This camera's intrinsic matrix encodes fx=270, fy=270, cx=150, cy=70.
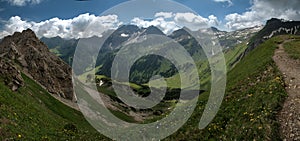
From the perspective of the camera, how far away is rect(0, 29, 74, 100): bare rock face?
93.9 m

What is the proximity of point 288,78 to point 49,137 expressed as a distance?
1037 inches

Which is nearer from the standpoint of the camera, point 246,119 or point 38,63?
point 246,119

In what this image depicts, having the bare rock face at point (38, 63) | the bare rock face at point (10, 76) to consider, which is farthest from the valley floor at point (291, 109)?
the bare rock face at point (38, 63)

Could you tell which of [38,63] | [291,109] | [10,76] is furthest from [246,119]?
[38,63]

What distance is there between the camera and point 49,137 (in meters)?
28.1

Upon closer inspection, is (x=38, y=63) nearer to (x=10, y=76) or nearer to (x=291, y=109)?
(x=10, y=76)

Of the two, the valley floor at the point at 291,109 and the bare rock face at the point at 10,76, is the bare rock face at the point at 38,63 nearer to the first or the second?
the bare rock face at the point at 10,76

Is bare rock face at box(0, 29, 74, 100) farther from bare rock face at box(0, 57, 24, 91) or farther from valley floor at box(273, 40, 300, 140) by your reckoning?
valley floor at box(273, 40, 300, 140)

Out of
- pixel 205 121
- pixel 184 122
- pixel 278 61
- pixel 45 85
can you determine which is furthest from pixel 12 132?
pixel 45 85

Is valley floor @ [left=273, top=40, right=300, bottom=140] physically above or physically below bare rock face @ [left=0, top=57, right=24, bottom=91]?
below

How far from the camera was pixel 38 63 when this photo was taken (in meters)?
98.9

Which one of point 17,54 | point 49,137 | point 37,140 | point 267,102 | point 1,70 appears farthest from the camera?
point 17,54

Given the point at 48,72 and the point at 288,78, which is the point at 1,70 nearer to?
the point at 48,72

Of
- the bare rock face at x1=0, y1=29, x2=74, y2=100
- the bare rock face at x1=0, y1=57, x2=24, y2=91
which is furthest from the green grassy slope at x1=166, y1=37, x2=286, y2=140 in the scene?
the bare rock face at x1=0, y1=29, x2=74, y2=100
